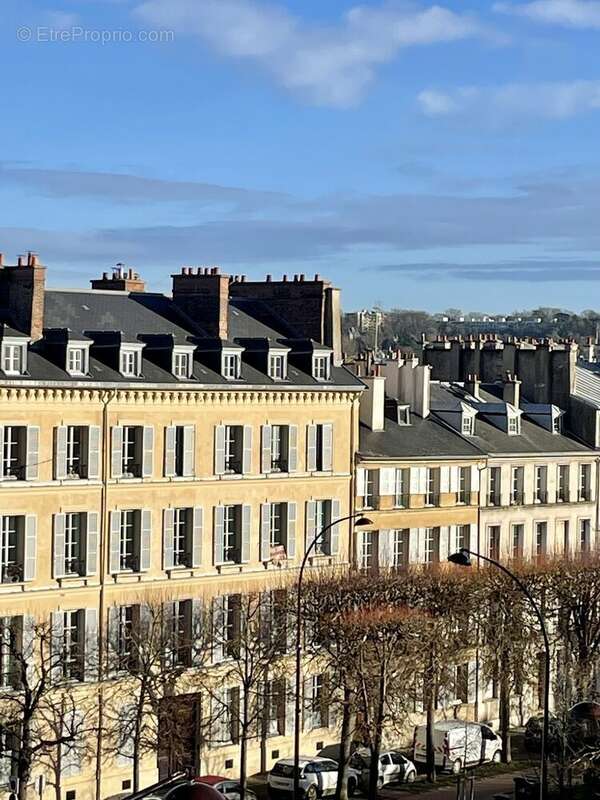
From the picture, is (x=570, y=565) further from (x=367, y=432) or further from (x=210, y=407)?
(x=210, y=407)

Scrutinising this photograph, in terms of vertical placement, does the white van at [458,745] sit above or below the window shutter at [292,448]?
below

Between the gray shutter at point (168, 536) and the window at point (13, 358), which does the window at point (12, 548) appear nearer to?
the window at point (13, 358)

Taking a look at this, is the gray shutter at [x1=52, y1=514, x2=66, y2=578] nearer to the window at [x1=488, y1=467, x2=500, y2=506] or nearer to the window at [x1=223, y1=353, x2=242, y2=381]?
the window at [x1=223, y1=353, x2=242, y2=381]

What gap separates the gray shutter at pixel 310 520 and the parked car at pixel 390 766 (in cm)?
918

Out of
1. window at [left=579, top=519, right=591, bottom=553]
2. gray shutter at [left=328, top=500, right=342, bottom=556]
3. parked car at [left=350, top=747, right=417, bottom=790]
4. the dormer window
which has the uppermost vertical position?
the dormer window

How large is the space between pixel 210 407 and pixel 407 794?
55.2 feet

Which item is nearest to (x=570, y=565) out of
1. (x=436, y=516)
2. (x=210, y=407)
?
(x=436, y=516)

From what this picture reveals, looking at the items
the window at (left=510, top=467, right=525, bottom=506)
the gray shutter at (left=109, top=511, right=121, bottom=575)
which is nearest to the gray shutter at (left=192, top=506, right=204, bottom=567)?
the gray shutter at (left=109, top=511, right=121, bottom=575)

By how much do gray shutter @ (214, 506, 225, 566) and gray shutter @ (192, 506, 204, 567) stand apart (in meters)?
0.84

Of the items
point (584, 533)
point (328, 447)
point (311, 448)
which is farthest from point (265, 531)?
point (584, 533)

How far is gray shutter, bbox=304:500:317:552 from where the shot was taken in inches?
2948

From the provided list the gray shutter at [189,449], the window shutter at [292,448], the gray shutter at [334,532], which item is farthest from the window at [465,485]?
the gray shutter at [189,449]

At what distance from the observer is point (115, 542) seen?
66.5 m

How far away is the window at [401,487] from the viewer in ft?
260
